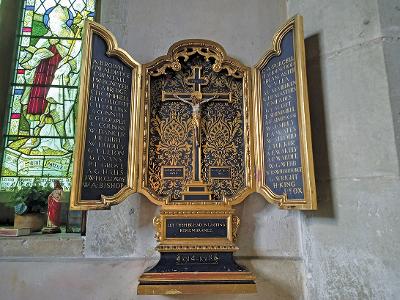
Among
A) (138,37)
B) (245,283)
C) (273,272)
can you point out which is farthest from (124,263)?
(138,37)

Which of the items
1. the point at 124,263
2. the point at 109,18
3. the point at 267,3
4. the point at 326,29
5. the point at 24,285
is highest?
the point at 267,3

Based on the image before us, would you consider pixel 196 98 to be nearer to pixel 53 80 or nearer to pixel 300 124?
pixel 300 124

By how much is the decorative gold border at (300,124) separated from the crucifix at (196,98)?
0.30 m

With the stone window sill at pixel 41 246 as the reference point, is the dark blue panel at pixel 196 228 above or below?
above

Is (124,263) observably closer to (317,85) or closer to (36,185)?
(36,185)

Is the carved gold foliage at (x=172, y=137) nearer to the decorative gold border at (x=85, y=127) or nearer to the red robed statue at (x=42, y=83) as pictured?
the decorative gold border at (x=85, y=127)

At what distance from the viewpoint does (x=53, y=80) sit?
110 inches

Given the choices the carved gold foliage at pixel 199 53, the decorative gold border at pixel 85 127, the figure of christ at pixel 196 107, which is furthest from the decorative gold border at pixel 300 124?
the decorative gold border at pixel 85 127

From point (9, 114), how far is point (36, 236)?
1.26 meters

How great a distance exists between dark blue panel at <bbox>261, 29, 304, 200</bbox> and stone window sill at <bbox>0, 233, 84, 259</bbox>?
5.18 feet

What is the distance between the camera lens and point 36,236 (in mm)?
2229

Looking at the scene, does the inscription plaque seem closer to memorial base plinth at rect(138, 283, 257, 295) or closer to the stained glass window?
memorial base plinth at rect(138, 283, 257, 295)

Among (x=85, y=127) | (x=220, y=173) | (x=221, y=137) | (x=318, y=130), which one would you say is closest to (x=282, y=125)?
(x=318, y=130)

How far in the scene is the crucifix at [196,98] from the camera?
7.30ft
